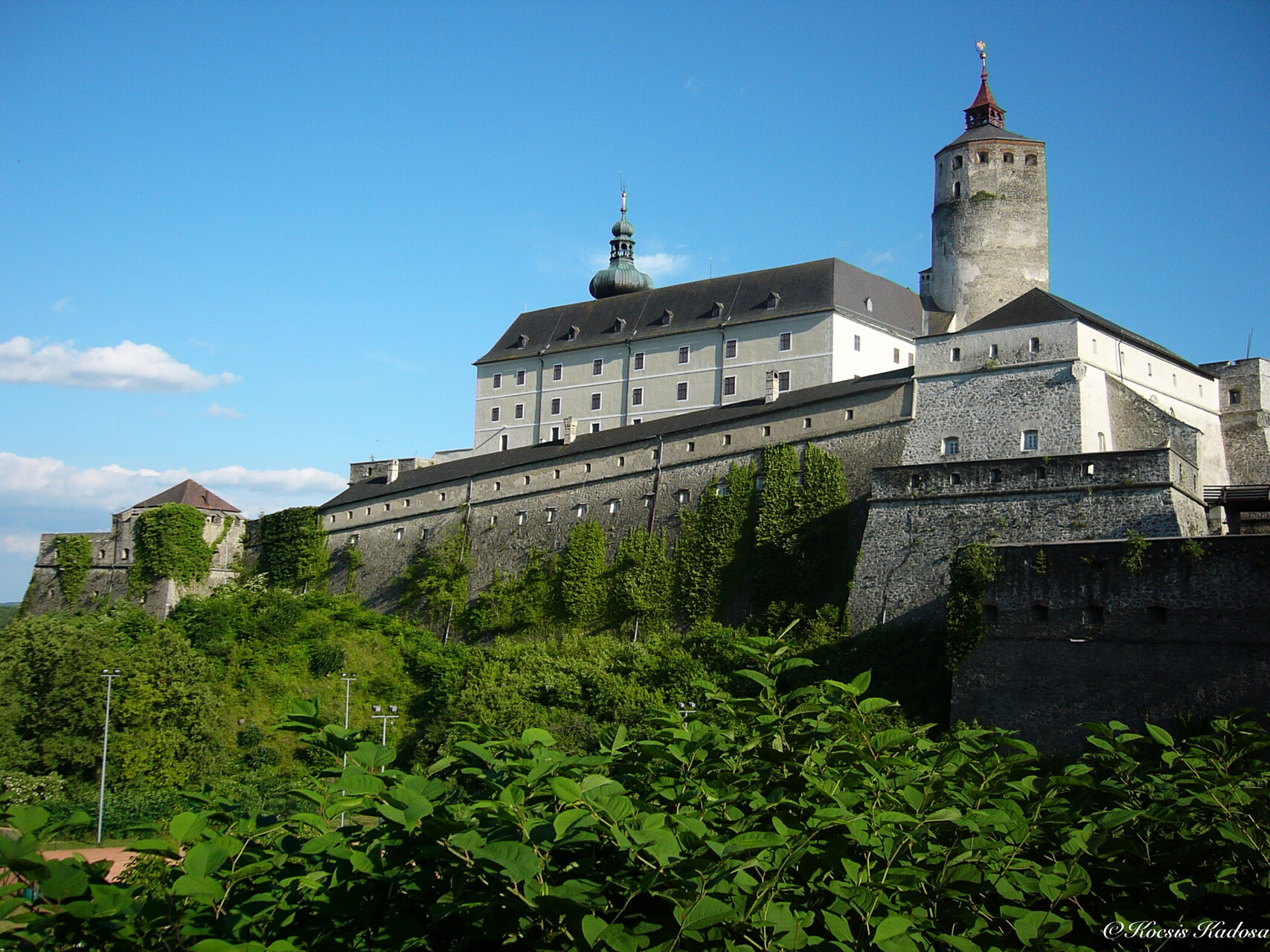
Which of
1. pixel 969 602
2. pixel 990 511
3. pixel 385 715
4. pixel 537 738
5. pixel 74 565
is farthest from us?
pixel 74 565

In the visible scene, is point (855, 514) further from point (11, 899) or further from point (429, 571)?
point (11, 899)

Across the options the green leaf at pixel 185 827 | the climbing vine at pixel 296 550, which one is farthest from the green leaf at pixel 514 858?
the climbing vine at pixel 296 550

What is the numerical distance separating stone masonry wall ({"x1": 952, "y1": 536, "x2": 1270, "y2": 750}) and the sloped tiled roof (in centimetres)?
3168

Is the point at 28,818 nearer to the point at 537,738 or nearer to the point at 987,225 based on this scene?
the point at 537,738

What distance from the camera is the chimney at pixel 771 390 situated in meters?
37.1

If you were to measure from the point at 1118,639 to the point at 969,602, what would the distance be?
113 inches

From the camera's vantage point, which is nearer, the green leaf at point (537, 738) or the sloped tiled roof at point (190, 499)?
the green leaf at point (537, 738)

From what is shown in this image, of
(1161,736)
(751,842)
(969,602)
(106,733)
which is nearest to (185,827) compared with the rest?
(751,842)

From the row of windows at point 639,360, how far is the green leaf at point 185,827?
3631 cm

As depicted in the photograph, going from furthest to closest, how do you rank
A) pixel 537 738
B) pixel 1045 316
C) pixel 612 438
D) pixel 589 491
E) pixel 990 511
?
1. pixel 612 438
2. pixel 589 491
3. pixel 1045 316
4. pixel 990 511
5. pixel 537 738

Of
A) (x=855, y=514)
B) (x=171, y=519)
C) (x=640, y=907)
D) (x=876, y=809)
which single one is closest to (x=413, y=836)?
(x=640, y=907)

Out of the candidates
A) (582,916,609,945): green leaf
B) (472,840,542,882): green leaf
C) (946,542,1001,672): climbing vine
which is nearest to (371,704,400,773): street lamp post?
(946,542,1001,672): climbing vine

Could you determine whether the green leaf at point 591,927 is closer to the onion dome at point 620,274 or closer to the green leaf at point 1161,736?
the green leaf at point 1161,736

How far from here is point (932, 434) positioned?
3177 cm
